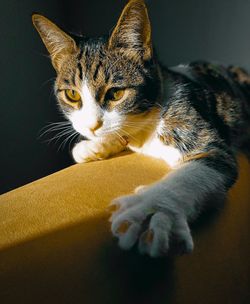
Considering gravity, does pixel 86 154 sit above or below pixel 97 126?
below

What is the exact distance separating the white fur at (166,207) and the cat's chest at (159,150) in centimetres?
12

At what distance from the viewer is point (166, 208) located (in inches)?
24.1

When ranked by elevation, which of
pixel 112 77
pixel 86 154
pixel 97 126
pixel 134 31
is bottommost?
pixel 86 154

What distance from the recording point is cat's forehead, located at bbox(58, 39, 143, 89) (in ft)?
3.00

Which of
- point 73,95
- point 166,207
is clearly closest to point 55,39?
point 73,95

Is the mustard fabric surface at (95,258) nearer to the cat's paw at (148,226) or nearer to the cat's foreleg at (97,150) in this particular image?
the cat's paw at (148,226)

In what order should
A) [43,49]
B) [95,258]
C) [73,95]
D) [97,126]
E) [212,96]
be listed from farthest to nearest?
1. [43,49]
2. [212,96]
3. [73,95]
4. [97,126]
5. [95,258]

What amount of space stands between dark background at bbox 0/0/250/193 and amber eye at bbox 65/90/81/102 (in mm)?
574

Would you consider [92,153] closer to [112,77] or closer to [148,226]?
[112,77]

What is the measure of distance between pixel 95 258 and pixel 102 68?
1.91ft

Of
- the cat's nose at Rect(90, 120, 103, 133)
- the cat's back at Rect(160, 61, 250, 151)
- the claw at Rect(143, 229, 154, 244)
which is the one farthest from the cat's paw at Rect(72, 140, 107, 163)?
the claw at Rect(143, 229, 154, 244)

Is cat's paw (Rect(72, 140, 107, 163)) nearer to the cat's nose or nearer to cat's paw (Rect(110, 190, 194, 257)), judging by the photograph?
the cat's nose

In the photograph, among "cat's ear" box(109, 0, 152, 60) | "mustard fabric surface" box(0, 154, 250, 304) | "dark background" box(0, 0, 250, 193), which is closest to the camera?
"mustard fabric surface" box(0, 154, 250, 304)

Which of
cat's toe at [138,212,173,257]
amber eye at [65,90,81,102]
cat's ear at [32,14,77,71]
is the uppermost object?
cat's ear at [32,14,77,71]
